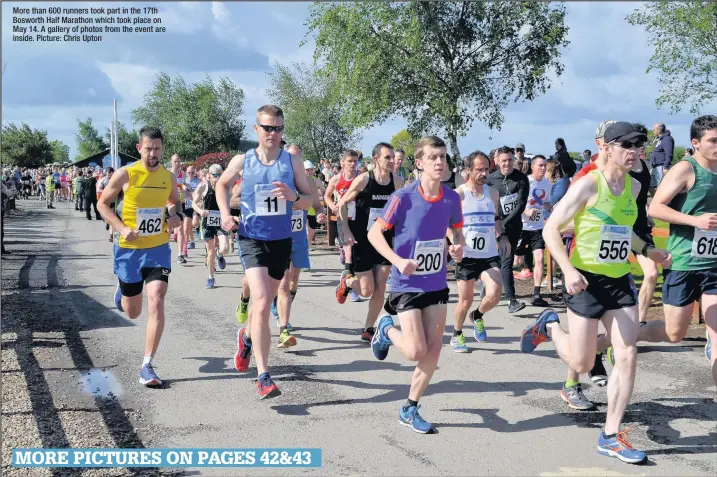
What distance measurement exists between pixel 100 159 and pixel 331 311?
70064 mm

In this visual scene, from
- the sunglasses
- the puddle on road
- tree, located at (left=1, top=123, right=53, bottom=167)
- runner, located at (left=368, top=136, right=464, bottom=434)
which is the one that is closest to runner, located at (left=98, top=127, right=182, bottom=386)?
the puddle on road

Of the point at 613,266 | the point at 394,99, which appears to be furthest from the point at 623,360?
the point at 394,99

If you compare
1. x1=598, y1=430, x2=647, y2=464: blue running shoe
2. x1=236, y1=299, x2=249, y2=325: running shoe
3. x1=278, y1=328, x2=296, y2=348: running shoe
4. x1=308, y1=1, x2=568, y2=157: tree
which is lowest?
x1=598, y1=430, x2=647, y2=464: blue running shoe

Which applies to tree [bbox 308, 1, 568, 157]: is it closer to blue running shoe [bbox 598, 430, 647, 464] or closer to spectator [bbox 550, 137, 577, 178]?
spectator [bbox 550, 137, 577, 178]

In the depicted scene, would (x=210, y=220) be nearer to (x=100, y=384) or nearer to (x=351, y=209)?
(x=351, y=209)

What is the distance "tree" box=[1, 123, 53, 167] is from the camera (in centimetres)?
9031

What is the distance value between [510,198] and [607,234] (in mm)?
4918

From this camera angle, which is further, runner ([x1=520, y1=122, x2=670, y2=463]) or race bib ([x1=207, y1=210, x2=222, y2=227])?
race bib ([x1=207, y1=210, x2=222, y2=227])

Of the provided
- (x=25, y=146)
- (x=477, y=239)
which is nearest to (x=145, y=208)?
(x=477, y=239)

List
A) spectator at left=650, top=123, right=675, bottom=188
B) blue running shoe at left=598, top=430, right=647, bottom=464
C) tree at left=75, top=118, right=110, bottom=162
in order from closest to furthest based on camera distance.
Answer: blue running shoe at left=598, top=430, right=647, bottom=464
spectator at left=650, top=123, right=675, bottom=188
tree at left=75, top=118, right=110, bottom=162

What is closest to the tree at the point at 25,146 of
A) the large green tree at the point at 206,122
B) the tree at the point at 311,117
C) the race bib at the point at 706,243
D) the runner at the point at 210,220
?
the large green tree at the point at 206,122

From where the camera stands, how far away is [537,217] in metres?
10.7

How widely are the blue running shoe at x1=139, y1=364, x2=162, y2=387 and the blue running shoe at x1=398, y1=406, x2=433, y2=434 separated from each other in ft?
7.49

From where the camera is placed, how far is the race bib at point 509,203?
969cm
